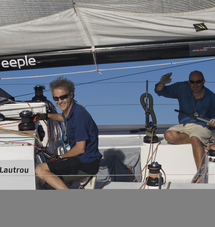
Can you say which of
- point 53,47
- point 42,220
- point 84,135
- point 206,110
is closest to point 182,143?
point 206,110

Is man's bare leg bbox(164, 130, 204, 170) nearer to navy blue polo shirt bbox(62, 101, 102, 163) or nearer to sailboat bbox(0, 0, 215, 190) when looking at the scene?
sailboat bbox(0, 0, 215, 190)

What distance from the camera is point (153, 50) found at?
11.0 feet

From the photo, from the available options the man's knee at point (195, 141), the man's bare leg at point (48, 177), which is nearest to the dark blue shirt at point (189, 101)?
the man's knee at point (195, 141)

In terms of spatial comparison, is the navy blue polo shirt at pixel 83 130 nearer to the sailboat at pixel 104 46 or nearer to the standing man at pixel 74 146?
the standing man at pixel 74 146

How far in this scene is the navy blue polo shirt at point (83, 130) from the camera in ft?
8.39

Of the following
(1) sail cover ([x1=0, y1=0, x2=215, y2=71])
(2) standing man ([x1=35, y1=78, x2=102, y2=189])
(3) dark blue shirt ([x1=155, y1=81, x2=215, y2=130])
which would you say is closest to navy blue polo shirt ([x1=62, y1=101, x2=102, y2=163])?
(2) standing man ([x1=35, y1=78, x2=102, y2=189])

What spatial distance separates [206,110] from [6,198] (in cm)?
236

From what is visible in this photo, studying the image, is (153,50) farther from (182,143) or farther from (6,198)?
(6,198)

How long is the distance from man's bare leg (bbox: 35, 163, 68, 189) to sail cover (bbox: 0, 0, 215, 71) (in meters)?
1.37

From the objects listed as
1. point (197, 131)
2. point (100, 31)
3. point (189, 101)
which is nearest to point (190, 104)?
point (189, 101)

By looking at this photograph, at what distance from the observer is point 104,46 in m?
3.54

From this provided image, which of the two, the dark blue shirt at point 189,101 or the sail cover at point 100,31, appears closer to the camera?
the sail cover at point 100,31

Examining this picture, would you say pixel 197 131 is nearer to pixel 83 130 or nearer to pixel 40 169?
pixel 83 130

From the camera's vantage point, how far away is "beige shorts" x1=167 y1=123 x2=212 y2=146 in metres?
3.27
